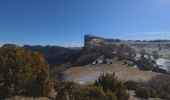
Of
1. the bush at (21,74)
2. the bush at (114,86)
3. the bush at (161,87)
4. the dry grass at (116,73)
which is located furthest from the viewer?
the dry grass at (116,73)

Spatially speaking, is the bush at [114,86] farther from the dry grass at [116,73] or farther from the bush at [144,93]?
the dry grass at [116,73]

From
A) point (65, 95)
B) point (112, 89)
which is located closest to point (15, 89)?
point (65, 95)

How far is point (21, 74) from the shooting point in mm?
27312

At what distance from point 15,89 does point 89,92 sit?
6.52m

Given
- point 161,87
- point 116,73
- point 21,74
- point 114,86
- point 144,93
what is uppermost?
point 21,74

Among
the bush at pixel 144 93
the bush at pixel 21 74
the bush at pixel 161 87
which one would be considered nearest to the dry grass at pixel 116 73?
the bush at pixel 161 87

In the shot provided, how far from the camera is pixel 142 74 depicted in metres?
85.4

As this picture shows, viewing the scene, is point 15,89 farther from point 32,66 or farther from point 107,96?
point 107,96

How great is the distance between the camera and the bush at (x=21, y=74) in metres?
26.5

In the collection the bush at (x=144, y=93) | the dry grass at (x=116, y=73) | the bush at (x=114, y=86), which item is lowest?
the dry grass at (x=116, y=73)

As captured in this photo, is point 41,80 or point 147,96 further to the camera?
point 147,96

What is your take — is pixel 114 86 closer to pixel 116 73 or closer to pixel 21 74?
pixel 21 74

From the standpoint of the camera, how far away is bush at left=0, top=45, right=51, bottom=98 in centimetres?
2653

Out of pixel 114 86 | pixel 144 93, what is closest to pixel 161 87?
pixel 144 93
